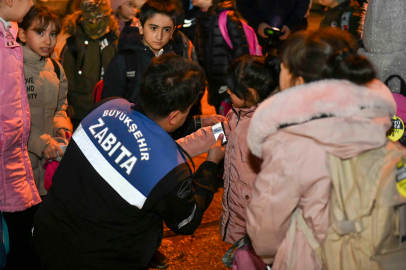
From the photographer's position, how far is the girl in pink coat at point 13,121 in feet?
7.57

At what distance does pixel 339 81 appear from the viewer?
1405mm

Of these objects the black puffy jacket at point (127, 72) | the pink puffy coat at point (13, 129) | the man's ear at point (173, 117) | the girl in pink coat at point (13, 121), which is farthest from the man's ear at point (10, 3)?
the man's ear at point (173, 117)

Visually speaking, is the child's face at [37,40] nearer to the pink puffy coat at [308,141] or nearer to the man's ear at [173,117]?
the man's ear at [173,117]

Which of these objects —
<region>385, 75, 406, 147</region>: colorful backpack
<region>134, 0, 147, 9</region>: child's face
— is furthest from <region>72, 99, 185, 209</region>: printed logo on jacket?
<region>134, 0, 147, 9</region>: child's face

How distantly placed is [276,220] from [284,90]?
19.2 inches

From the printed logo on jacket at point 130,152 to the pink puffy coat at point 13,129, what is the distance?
2.33 ft

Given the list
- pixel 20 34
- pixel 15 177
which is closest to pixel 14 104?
pixel 15 177

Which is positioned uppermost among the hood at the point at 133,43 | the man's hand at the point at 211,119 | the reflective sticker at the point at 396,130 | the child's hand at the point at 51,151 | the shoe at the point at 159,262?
the hood at the point at 133,43

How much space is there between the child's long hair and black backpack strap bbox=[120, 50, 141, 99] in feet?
5.72

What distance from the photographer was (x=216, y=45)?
4312mm

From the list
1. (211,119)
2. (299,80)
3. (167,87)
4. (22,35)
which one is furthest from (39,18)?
(299,80)

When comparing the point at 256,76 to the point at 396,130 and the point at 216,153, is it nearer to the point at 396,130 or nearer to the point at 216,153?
the point at 216,153

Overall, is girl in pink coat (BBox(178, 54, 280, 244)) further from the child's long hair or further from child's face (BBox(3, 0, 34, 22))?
child's face (BBox(3, 0, 34, 22))

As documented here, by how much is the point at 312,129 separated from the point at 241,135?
1006mm
